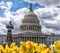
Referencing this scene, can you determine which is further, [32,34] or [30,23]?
[30,23]

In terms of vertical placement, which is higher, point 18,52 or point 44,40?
point 18,52

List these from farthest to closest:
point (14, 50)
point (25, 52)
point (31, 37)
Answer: point (31, 37) → point (14, 50) → point (25, 52)

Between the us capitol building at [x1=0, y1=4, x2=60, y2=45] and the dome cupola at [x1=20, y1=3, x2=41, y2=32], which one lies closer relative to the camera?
the us capitol building at [x1=0, y1=4, x2=60, y2=45]

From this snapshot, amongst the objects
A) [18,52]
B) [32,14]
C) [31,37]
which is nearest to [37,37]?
[31,37]

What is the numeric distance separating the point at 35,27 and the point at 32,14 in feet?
18.3

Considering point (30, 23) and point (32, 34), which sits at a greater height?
point (30, 23)

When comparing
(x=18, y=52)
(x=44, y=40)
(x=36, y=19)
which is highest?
(x=18, y=52)

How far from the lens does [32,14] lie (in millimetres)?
109250

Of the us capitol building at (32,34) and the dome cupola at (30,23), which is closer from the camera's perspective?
the us capitol building at (32,34)

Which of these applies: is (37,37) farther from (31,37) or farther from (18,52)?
(18,52)

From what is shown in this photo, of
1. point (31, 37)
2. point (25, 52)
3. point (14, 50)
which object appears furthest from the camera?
point (31, 37)

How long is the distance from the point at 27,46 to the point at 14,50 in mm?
322

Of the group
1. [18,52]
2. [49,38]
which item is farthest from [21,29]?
[18,52]

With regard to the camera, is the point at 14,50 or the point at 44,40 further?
the point at 44,40
